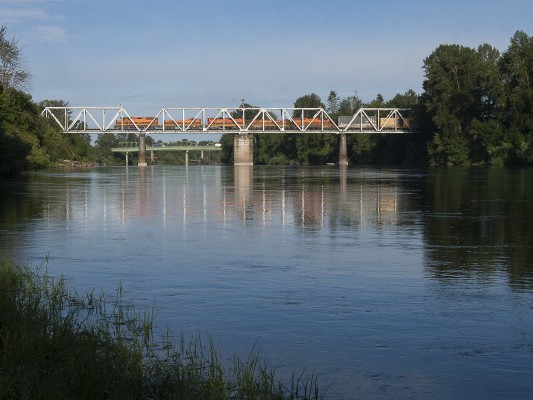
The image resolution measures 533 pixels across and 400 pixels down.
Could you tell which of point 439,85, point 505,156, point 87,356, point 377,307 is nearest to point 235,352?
point 87,356

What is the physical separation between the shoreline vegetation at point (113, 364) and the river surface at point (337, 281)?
59cm

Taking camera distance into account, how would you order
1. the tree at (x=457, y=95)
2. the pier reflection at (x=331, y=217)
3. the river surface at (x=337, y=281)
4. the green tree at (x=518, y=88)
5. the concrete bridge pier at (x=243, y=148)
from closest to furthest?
1. the river surface at (x=337, y=281)
2. the pier reflection at (x=331, y=217)
3. the green tree at (x=518, y=88)
4. the tree at (x=457, y=95)
5. the concrete bridge pier at (x=243, y=148)

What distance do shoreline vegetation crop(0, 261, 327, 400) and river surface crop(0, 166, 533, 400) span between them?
59 centimetres

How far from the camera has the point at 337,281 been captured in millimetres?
17812

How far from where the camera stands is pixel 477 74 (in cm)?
14888

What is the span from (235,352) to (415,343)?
2810 millimetres

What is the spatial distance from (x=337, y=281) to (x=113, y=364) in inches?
329

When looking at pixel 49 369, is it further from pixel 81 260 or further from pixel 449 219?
pixel 449 219

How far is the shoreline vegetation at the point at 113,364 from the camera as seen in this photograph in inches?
363

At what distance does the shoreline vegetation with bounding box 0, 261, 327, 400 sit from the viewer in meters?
9.23

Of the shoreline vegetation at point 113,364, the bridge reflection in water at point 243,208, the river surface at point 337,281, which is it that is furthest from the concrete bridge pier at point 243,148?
the shoreline vegetation at point 113,364

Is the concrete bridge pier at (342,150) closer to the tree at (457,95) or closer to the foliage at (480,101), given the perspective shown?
the foliage at (480,101)

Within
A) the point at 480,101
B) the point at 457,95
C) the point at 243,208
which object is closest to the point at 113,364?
the point at 243,208

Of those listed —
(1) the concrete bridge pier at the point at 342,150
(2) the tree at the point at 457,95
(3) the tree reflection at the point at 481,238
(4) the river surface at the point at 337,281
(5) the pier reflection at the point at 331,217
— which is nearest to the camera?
(4) the river surface at the point at 337,281
